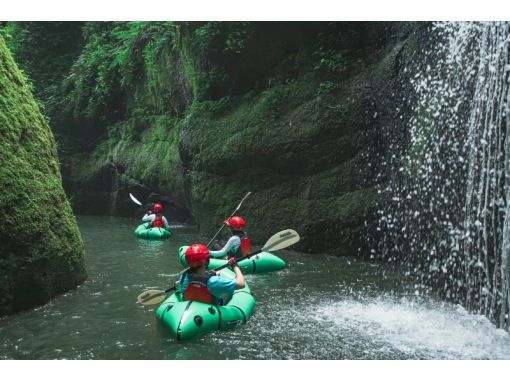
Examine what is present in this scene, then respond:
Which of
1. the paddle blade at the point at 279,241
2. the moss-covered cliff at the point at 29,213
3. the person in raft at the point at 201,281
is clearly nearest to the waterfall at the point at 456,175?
the paddle blade at the point at 279,241

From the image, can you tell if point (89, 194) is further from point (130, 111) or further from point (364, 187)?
point (364, 187)

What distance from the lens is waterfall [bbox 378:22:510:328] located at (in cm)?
605

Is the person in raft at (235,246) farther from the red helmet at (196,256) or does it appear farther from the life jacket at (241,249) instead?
the red helmet at (196,256)

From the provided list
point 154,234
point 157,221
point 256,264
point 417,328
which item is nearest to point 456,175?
point 417,328

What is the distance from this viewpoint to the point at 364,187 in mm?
9477

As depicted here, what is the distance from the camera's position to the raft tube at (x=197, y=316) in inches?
194

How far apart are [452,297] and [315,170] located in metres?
4.24

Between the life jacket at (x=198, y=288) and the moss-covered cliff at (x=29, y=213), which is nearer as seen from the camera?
the life jacket at (x=198, y=288)

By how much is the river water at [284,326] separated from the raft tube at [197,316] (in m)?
0.10

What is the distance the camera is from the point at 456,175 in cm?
731

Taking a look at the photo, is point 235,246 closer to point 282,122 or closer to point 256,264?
point 256,264

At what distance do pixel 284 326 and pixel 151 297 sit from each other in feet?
→ 5.19

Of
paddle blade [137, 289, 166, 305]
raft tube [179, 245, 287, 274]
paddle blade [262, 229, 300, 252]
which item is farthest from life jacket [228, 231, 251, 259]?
paddle blade [137, 289, 166, 305]

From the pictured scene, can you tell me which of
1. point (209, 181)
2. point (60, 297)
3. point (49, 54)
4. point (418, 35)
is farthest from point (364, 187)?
point (49, 54)
